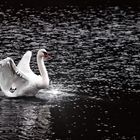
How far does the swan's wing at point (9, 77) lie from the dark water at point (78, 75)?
822 mm

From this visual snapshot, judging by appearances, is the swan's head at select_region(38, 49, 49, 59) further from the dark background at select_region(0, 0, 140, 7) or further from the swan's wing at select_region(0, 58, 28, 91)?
the dark background at select_region(0, 0, 140, 7)

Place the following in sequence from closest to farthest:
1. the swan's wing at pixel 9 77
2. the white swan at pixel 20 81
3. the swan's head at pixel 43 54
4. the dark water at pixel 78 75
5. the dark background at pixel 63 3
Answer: the dark water at pixel 78 75 < the swan's wing at pixel 9 77 < the white swan at pixel 20 81 < the swan's head at pixel 43 54 < the dark background at pixel 63 3

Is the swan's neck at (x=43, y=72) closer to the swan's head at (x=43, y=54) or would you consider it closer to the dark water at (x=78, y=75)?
the swan's head at (x=43, y=54)

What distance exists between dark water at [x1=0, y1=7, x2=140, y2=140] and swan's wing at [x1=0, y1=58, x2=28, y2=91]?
82cm

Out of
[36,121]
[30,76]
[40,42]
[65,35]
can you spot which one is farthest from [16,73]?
[65,35]

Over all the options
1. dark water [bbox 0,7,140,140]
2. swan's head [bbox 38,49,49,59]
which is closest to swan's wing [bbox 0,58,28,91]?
dark water [bbox 0,7,140,140]

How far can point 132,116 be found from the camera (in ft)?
86.9

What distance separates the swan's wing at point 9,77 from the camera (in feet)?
94.2

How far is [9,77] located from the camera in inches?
1160

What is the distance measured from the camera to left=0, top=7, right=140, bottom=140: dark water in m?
24.8

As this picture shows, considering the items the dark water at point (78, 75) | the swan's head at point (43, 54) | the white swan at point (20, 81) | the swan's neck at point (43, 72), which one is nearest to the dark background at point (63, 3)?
the dark water at point (78, 75)

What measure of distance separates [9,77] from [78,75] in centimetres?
604

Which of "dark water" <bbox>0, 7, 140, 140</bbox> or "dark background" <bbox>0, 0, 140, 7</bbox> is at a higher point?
"dark background" <bbox>0, 0, 140, 7</bbox>

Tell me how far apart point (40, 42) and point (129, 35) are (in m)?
8.58
